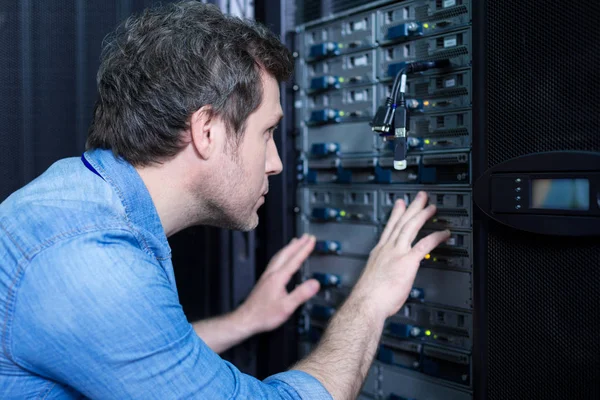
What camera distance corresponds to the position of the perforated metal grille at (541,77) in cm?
106

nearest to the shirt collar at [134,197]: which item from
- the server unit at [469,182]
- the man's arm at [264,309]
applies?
the man's arm at [264,309]

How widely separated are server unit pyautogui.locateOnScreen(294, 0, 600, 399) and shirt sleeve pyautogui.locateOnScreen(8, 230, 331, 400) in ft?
2.08

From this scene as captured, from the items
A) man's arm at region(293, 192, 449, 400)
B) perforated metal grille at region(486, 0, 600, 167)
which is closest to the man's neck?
man's arm at region(293, 192, 449, 400)

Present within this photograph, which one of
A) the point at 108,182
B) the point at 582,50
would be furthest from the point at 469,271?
the point at 108,182

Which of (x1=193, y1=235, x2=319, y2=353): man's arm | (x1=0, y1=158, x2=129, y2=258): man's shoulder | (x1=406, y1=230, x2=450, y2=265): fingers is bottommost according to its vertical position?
(x1=193, y1=235, x2=319, y2=353): man's arm

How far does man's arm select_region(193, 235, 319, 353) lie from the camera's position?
173 centimetres

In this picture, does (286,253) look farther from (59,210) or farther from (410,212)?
(59,210)

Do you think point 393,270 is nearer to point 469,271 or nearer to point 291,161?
point 469,271

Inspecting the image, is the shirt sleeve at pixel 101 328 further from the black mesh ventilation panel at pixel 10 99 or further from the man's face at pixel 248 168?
the black mesh ventilation panel at pixel 10 99

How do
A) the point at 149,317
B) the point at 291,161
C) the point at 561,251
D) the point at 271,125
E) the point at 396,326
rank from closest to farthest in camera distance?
the point at 149,317, the point at 561,251, the point at 271,125, the point at 396,326, the point at 291,161

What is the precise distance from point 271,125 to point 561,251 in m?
0.71

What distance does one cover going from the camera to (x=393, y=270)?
4.56 ft

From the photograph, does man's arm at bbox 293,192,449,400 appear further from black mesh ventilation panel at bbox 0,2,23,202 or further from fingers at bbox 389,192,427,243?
black mesh ventilation panel at bbox 0,2,23,202

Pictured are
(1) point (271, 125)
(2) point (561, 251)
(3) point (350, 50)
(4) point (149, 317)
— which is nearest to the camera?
(4) point (149, 317)
